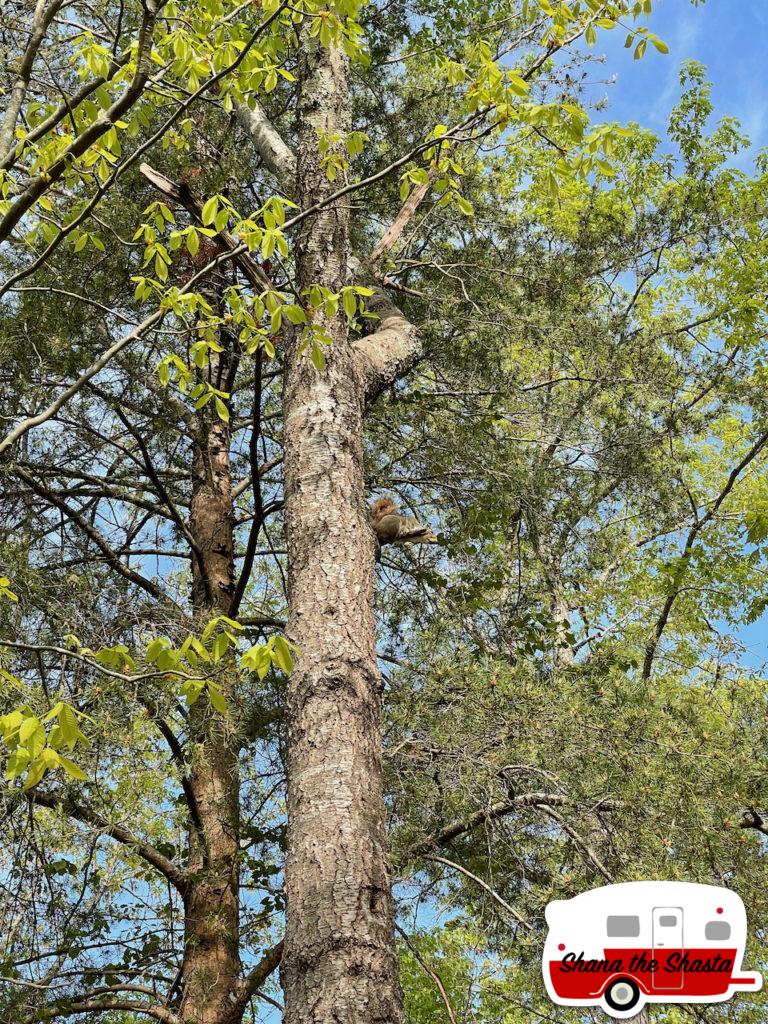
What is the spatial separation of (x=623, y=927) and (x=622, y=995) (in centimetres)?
28

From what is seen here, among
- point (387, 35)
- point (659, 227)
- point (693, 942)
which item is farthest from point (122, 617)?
point (659, 227)

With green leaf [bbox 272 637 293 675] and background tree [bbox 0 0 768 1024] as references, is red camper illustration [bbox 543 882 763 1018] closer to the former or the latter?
background tree [bbox 0 0 768 1024]

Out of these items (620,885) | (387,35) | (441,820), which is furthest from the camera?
(387,35)

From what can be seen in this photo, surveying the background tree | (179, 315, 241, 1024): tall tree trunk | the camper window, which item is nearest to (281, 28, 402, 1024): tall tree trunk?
the background tree

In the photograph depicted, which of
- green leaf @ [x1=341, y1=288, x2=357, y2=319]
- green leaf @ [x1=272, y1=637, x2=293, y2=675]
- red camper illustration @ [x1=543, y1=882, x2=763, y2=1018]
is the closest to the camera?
green leaf @ [x1=272, y1=637, x2=293, y2=675]

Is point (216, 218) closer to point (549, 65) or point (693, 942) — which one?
point (693, 942)

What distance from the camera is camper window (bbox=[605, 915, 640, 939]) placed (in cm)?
440

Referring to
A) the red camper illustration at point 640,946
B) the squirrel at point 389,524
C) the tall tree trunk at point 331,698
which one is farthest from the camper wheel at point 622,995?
the squirrel at point 389,524

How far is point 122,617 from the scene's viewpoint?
17.3ft

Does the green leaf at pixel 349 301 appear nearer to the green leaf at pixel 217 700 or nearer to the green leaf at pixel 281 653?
the green leaf at pixel 281 653

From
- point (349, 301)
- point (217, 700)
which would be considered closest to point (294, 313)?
point (349, 301)

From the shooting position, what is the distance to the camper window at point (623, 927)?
A: 4.40 m

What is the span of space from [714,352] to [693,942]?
7.21m

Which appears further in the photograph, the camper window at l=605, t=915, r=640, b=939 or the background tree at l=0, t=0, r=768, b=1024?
the camper window at l=605, t=915, r=640, b=939
